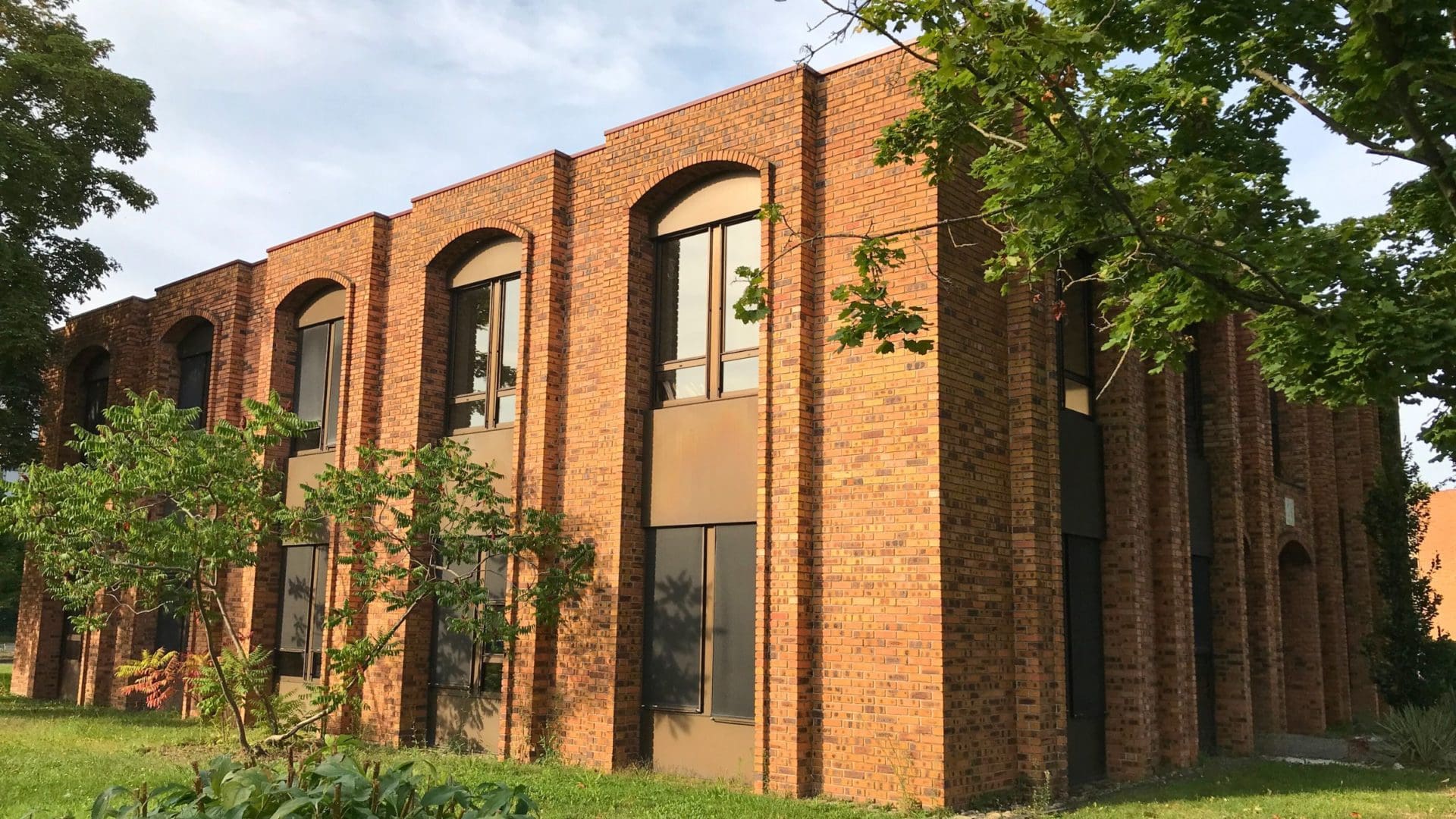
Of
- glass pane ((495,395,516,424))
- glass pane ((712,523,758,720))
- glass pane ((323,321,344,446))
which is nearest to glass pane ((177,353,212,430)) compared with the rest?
glass pane ((323,321,344,446))

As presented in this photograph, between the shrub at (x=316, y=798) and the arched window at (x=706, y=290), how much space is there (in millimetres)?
7155

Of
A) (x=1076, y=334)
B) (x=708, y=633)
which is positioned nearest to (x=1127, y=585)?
(x=1076, y=334)

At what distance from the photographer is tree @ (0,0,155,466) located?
18.4 meters

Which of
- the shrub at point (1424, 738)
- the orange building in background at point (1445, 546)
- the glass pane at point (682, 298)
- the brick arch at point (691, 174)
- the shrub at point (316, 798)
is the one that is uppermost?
the brick arch at point (691, 174)

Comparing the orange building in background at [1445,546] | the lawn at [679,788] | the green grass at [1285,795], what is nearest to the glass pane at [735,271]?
the lawn at [679,788]

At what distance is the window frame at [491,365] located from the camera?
1421 cm

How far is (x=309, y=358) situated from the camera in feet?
56.8

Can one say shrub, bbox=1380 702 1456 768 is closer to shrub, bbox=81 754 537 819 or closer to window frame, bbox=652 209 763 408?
window frame, bbox=652 209 763 408

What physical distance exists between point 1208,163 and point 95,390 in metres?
21.8

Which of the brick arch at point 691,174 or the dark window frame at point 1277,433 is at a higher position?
the brick arch at point 691,174

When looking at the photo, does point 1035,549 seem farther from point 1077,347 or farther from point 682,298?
point 682,298

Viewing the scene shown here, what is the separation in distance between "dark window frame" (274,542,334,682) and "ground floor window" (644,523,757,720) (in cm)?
579

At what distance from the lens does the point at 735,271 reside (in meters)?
12.0

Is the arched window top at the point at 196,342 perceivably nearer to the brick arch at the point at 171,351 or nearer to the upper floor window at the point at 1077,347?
the brick arch at the point at 171,351
